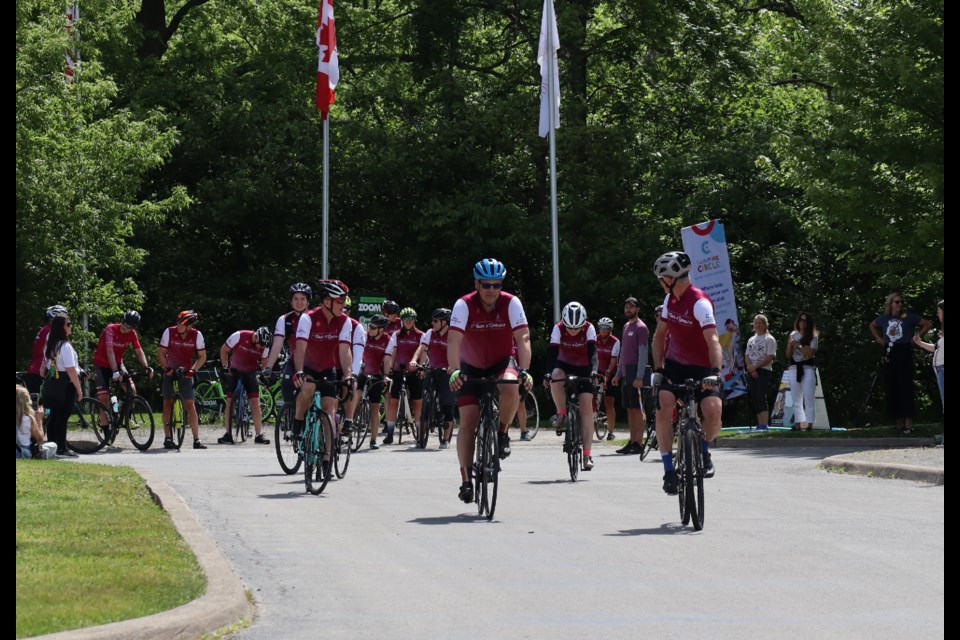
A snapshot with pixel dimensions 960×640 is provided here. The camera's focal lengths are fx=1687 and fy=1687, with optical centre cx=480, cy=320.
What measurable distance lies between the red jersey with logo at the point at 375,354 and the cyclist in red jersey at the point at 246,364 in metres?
1.39

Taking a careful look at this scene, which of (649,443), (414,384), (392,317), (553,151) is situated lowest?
(649,443)

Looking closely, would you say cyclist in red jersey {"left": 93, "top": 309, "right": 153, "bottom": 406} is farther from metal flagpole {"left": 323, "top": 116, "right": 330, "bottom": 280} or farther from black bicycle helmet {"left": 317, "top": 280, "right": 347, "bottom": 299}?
metal flagpole {"left": 323, "top": 116, "right": 330, "bottom": 280}

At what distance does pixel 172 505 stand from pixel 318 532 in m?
1.42

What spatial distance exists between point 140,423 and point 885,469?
32.7 ft

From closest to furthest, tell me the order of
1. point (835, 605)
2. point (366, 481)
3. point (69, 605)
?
point (69, 605) < point (835, 605) < point (366, 481)

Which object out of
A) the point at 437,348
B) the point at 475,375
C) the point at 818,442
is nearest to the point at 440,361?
the point at 437,348

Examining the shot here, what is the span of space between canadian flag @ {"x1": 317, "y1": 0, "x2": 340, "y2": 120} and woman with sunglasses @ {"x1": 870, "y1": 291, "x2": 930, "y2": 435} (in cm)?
1230

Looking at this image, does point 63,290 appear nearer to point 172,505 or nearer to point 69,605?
point 172,505

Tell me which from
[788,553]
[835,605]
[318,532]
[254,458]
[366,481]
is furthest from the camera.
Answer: [254,458]

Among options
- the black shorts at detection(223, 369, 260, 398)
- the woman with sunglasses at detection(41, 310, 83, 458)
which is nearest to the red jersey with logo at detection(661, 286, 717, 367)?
the woman with sunglasses at detection(41, 310, 83, 458)

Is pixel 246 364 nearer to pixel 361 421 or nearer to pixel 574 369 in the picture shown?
pixel 361 421

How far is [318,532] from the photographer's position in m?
11.2

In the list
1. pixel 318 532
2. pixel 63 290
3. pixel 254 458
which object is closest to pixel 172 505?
pixel 318 532

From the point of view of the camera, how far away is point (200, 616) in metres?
7.15
